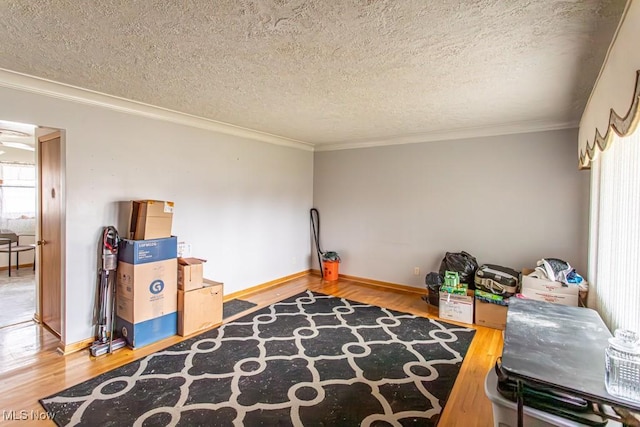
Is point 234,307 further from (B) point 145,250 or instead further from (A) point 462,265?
(A) point 462,265

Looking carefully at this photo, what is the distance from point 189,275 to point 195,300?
0.28 meters

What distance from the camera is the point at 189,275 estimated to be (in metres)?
3.40

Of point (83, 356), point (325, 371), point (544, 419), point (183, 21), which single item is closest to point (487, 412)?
point (544, 419)

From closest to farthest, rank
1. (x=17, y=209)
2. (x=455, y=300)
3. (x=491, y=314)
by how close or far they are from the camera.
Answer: (x=491, y=314) < (x=455, y=300) < (x=17, y=209)

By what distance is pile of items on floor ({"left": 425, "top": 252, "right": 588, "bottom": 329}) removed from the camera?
3.31m

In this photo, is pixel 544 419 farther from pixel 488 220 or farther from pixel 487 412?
pixel 488 220

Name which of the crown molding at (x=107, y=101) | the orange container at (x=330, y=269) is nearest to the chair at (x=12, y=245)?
the crown molding at (x=107, y=101)

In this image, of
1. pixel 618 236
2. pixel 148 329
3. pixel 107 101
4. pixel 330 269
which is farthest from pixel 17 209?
pixel 618 236

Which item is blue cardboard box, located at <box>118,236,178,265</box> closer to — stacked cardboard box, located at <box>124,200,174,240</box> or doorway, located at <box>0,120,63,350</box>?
stacked cardboard box, located at <box>124,200,174,240</box>

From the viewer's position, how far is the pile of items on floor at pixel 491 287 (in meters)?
3.31

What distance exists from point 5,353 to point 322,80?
376 cm

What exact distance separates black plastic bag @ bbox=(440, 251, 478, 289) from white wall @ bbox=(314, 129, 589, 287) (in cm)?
28

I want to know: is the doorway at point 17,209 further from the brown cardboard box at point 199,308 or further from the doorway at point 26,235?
the brown cardboard box at point 199,308

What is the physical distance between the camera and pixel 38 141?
3424 millimetres
